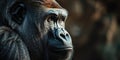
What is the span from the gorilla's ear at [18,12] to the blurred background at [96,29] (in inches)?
305

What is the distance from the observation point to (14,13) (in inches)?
183

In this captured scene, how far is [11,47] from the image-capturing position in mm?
4438

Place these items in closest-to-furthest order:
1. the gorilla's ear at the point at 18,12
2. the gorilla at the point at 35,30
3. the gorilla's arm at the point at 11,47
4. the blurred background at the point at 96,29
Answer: the gorilla's arm at the point at 11,47
the gorilla at the point at 35,30
the gorilla's ear at the point at 18,12
the blurred background at the point at 96,29

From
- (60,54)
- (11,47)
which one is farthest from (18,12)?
(60,54)

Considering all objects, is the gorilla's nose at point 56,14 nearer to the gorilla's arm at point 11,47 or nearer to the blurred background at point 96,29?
the gorilla's arm at point 11,47

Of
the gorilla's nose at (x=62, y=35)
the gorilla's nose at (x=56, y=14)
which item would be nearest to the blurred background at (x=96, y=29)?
the gorilla's nose at (x=56, y=14)

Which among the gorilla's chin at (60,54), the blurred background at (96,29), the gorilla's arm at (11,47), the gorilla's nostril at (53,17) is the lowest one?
the blurred background at (96,29)

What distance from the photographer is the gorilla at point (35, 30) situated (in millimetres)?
4508

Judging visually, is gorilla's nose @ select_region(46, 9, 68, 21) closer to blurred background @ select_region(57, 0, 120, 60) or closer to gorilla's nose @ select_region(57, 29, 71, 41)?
gorilla's nose @ select_region(57, 29, 71, 41)

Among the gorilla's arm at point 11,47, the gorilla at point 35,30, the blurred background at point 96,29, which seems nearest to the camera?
the gorilla's arm at point 11,47

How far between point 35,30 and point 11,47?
241 millimetres

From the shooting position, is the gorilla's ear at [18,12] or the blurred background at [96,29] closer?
the gorilla's ear at [18,12]

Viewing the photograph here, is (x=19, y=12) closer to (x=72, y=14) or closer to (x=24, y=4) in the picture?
(x=24, y=4)

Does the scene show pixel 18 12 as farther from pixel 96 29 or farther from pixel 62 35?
pixel 96 29
